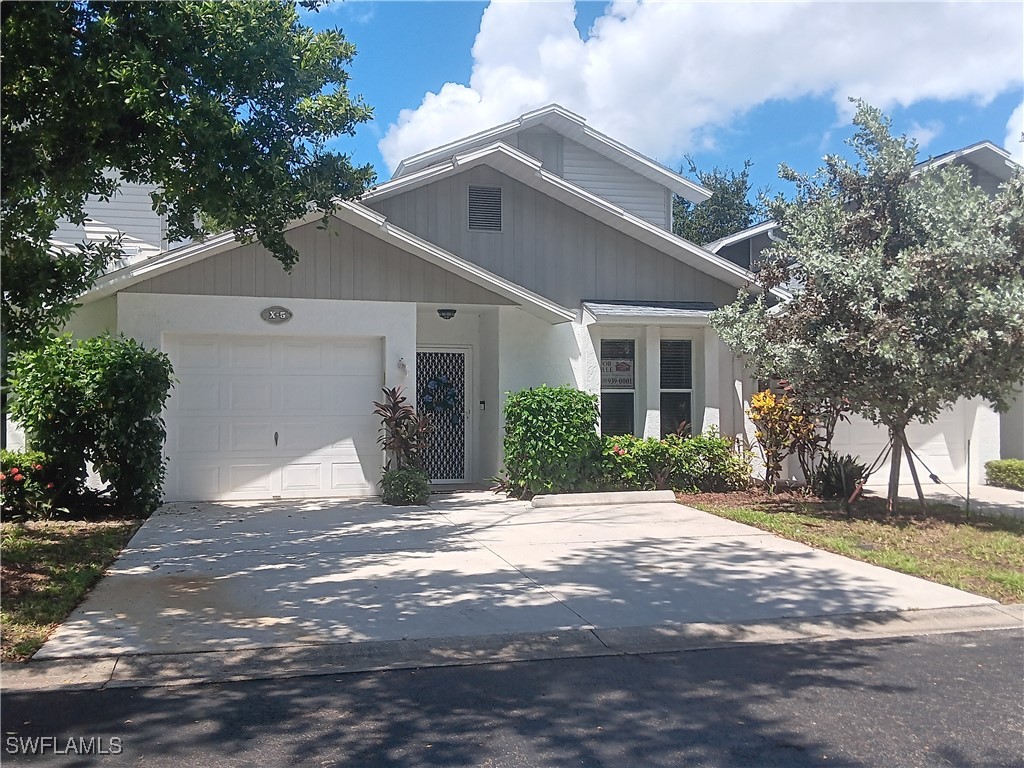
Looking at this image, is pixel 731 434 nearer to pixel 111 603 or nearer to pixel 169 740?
pixel 111 603

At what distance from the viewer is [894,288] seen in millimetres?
9648

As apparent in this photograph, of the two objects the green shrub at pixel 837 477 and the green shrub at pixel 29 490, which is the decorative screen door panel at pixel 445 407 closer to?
the green shrub at pixel 29 490

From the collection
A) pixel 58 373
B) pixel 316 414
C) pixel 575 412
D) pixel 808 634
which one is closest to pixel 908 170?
pixel 575 412

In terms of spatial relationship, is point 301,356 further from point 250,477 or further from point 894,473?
point 894,473

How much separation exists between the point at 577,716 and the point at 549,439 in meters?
7.80

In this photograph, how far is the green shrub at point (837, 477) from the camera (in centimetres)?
1226

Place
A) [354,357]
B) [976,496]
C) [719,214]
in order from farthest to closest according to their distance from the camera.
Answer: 1. [719,214]
2. [976,496]
3. [354,357]

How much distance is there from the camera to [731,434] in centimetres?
1459

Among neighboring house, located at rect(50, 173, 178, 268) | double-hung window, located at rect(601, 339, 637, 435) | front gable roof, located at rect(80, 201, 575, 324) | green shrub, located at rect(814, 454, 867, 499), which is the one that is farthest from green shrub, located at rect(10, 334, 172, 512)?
green shrub, located at rect(814, 454, 867, 499)

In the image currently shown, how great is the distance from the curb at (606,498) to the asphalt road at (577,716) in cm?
634

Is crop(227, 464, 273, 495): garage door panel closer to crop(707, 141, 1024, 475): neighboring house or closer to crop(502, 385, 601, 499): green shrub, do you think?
crop(502, 385, 601, 499): green shrub

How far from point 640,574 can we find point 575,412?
4.76 m

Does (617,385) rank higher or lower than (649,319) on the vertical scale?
lower

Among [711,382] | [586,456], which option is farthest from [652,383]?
[586,456]
